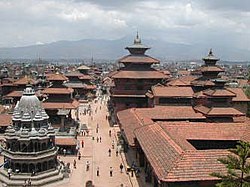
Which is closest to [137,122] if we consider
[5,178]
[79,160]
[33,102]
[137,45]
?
[79,160]

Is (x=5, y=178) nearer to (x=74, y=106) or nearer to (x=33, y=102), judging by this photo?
(x=33, y=102)

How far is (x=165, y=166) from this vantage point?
26.0m

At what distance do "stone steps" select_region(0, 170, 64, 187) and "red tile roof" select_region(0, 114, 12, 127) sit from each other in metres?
19.6

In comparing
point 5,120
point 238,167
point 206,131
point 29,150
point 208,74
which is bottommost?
point 5,120

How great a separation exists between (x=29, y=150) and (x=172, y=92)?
22754mm

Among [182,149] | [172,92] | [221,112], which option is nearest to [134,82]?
[172,92]

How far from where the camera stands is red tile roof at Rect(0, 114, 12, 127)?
56856mm

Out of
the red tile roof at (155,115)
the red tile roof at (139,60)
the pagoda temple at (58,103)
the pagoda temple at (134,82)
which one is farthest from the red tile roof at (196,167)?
the red tile roof at (139,60)

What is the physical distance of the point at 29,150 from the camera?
1502 inches

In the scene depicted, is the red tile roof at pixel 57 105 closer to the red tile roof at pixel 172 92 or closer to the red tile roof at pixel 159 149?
the red tile roof at pixel 172 92

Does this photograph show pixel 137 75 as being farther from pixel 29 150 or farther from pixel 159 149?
pixel 159 149

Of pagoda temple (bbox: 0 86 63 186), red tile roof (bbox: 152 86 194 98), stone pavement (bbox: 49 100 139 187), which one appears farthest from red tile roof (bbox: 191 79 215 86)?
pagoda temple (bbox: 0 86 63 186)

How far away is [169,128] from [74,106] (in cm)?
2240

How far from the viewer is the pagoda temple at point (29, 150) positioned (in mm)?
37250
